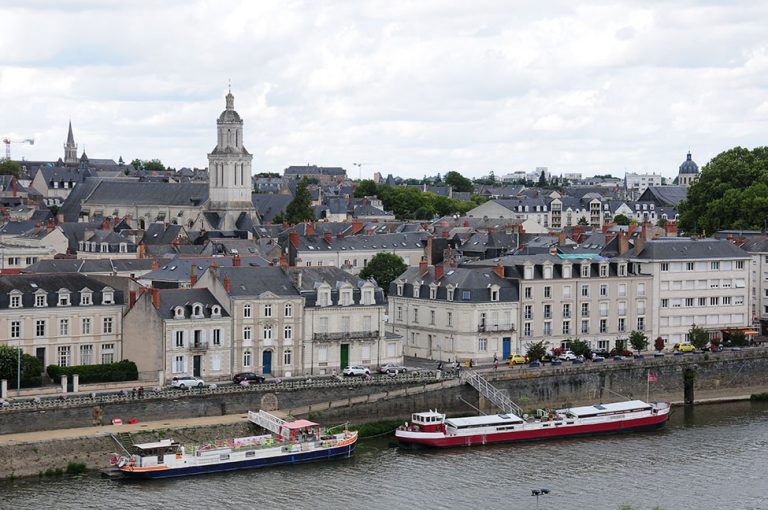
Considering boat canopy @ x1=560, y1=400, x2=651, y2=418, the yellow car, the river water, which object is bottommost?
the river water

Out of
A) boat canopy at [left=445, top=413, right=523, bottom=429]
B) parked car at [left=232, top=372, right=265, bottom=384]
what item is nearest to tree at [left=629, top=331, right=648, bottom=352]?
boat canopy at [left=445, top=413, right=523, bottom=429]

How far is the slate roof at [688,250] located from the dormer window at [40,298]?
29940 mm

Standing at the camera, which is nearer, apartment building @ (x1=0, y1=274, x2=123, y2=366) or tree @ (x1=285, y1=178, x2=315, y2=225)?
apartment building @ (x1=0, y1=274, x2=123, y2=366)

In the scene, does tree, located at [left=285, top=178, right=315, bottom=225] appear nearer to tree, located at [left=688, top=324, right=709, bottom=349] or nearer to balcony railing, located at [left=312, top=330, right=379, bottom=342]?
tree, located at [left=688, top=324, right=709, bottom=349]

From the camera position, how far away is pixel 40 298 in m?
64.0

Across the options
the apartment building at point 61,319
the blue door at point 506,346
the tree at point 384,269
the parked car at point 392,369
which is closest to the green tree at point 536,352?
the blue door at point 506,346

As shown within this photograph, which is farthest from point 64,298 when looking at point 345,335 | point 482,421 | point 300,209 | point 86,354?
point 300,209

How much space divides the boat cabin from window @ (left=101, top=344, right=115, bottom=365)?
41.0 feet

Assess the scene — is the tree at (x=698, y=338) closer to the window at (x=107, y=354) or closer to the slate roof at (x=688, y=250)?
the slate roof at (x=688, y=250)

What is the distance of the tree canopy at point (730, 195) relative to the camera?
106688 millimetres

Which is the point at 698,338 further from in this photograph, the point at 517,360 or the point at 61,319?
the point at 61,319

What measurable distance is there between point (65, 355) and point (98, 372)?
2563 mm

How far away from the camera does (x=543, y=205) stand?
177m

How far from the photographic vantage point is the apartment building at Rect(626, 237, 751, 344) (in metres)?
78.6
